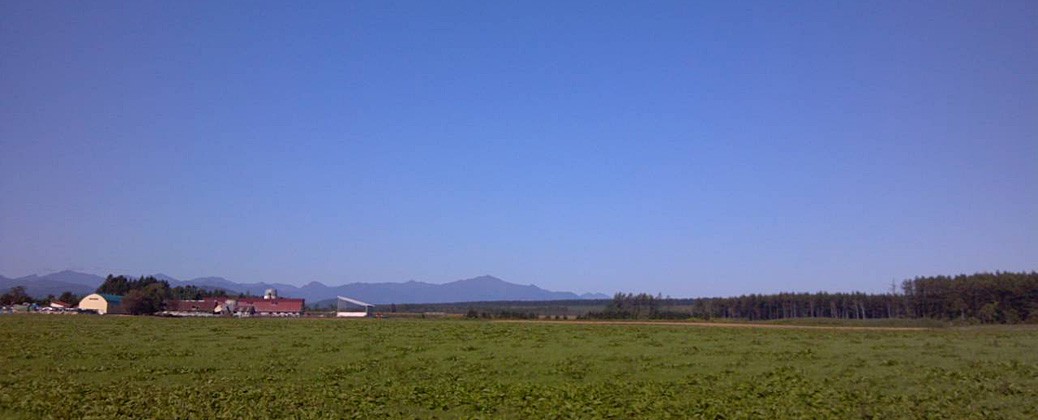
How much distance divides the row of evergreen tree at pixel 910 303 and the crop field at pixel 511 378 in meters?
67.0

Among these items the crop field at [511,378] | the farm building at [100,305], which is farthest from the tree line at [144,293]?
the crop field at [511,378]

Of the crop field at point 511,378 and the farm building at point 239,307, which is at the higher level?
the farm building at point 239,307

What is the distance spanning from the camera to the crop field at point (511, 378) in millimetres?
20125

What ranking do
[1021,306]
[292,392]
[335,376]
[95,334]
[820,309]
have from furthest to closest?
[820,309] → [1021,306] → [95,334] → [335,376] → [292,392]

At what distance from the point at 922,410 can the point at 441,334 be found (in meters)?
34.1

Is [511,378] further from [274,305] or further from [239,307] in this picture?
[274,305]

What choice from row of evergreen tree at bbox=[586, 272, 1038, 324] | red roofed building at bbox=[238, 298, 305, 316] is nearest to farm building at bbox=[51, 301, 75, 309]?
red roofed building at bbox=[238, 298, 305, 316]

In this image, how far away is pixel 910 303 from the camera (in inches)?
4739

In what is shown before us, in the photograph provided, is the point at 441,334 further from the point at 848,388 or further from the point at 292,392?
the point at 848,388

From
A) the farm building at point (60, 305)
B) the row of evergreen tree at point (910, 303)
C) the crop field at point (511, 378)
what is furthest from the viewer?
the farm building at point (60, 305)

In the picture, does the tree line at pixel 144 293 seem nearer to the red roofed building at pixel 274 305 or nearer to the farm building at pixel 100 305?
the farm building at pixel 100 305

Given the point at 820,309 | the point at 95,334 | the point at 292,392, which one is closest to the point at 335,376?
the point at 292,392

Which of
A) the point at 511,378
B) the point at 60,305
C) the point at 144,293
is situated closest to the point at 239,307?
the point at 144,293

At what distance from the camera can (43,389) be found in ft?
75.9
